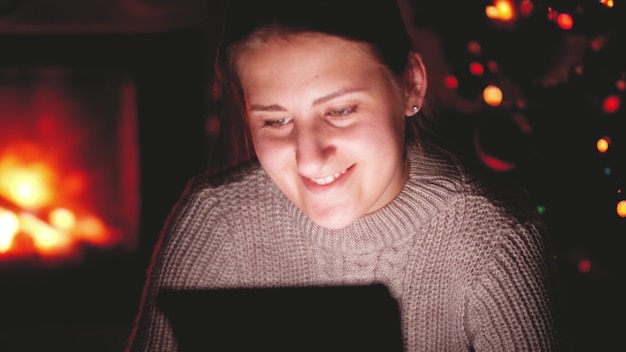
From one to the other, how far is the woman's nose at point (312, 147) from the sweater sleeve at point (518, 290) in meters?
0.39

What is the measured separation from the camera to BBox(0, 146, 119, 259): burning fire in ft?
6.62

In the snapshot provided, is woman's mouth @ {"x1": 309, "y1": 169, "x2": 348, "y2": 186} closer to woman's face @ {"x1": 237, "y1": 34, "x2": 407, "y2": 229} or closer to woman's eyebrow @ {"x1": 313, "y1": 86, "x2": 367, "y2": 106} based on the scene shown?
woman's face @ {"x1": 237, "y1": 34, "x2": 407, "y2": 229}

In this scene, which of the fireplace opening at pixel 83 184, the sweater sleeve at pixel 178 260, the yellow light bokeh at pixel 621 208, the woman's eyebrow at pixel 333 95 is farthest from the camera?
the fireplace opening at pixel 83 184

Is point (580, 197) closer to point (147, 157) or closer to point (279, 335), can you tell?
point (279, 335)

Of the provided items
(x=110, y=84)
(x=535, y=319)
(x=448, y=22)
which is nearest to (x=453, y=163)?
(x=535, y=319)

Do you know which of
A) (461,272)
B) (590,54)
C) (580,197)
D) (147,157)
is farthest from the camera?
(147,157)

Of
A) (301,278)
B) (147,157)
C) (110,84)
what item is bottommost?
(301,278)

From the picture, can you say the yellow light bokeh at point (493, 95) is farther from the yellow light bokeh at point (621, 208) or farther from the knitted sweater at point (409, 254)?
the knitted sweater at point (409, 254)

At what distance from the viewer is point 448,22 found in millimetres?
1622

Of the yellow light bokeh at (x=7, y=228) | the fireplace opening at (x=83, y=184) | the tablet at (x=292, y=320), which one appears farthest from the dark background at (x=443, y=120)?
the tablet at (x=292, y=320)

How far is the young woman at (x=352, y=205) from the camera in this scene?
31.9 inches

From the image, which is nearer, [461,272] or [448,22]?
[461,272]

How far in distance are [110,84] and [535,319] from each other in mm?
1721

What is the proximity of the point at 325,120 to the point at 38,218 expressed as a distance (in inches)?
67.4
